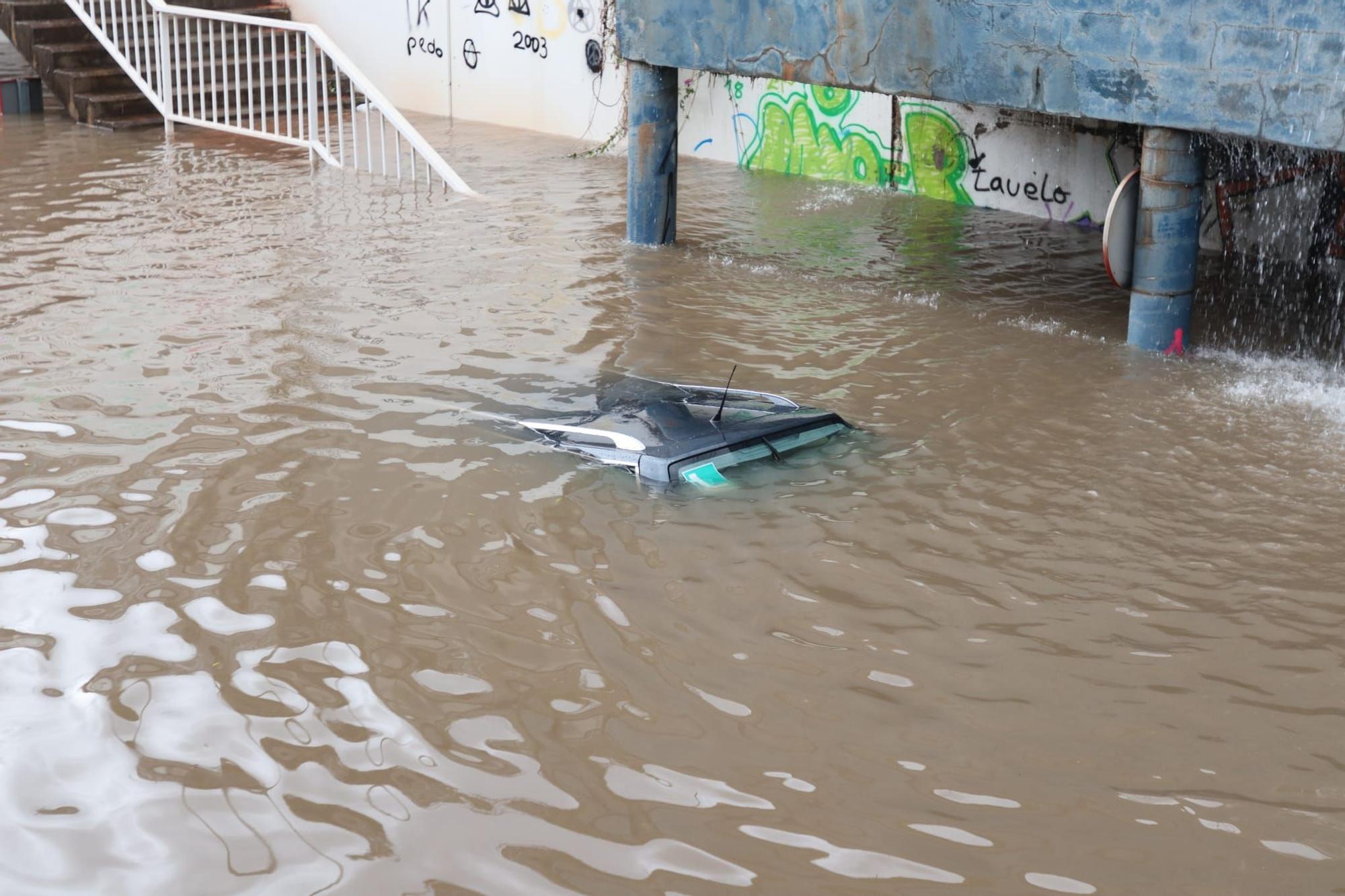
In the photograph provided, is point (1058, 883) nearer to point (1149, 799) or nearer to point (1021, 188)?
point (1149, 799)

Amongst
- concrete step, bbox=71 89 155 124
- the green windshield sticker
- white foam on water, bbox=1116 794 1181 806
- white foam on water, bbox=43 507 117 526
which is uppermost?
concrete step, bbox=71 89 155 124

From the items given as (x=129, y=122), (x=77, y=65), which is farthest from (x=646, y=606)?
(x=77, y=65)

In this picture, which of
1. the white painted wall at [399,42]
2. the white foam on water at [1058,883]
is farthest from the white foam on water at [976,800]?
the white painted wall at [399,42]

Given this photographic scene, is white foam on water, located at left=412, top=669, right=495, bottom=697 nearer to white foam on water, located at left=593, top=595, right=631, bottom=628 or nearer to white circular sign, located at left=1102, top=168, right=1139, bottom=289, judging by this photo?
white foam on water, located at left=593, top=595, right=631, bottom=628

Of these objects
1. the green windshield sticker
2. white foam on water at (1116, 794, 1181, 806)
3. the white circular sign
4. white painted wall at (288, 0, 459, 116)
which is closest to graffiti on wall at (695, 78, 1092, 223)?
the white circular sign

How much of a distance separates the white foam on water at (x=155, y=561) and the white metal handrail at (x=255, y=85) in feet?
24.8

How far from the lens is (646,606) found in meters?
5.08

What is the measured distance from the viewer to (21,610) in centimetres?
498

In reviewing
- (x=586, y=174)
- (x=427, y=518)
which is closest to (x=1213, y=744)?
(x=427, y=518)

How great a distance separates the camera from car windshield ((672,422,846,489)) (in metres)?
6.04

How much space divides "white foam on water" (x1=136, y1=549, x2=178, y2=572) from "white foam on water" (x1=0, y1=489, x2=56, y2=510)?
80 cm

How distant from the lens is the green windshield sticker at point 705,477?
237 inches

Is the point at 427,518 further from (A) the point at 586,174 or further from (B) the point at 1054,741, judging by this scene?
(A) the point at 586,174

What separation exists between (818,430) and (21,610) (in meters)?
3.57
